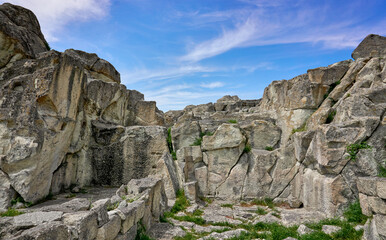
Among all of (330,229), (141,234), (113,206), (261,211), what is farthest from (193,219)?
(330,229)

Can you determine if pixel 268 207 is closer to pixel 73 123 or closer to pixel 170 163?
pixel 170 163

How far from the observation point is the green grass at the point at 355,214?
284 inches

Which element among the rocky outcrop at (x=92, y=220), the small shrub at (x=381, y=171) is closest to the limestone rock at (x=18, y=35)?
the rocky outcrop at (x=92, y=220)

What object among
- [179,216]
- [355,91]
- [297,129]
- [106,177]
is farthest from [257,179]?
[106,177]

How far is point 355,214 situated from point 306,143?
3348 millimetres

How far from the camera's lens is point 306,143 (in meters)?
10.1

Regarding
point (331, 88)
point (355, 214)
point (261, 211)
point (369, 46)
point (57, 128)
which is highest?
point (369, 46)

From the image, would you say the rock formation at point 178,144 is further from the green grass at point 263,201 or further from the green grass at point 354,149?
the green grass at point 263,201

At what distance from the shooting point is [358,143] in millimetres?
8133

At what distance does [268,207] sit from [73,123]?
385 inches

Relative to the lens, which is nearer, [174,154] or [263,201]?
[263,201]

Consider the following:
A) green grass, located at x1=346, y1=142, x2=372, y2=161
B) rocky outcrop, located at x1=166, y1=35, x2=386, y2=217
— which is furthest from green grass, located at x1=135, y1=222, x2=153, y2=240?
green grass, located at x1=346, y1=142, x2=372, y2=161

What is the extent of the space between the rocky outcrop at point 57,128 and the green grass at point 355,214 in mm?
6750

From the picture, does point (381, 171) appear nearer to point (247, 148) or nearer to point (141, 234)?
point (247, 148)
